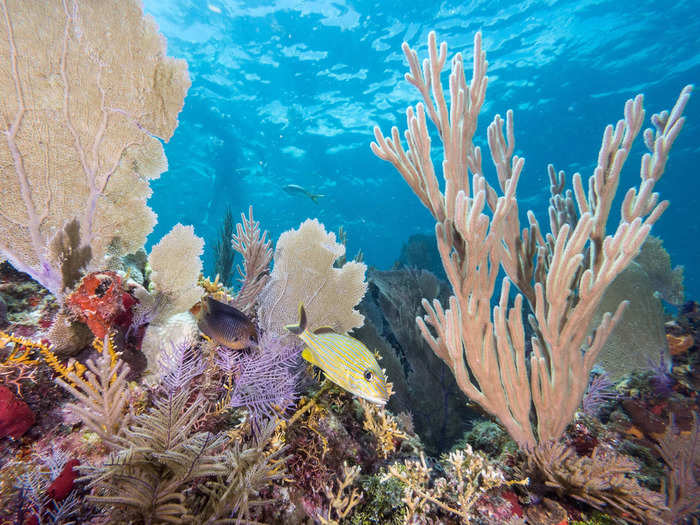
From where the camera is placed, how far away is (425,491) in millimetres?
1890

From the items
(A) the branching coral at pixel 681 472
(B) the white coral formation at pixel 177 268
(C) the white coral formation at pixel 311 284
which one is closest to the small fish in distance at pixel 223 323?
(B) the white coral formation at pixel 177 268

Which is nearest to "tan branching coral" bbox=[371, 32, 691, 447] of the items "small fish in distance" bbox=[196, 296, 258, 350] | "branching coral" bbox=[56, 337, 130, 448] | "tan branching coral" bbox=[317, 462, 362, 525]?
"tan branching coral" bbox=[317, 462, 362, 525]

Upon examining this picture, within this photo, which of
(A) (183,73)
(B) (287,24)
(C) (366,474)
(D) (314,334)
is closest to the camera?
(D) (314,334)

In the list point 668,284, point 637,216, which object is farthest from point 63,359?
point 668,284

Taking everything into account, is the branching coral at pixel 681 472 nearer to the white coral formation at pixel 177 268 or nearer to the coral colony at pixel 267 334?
the coral colony at pixel 267 334

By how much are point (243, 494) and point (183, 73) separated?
Answer: 3.46 meters

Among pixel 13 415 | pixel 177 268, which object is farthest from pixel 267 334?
pixel 13 415

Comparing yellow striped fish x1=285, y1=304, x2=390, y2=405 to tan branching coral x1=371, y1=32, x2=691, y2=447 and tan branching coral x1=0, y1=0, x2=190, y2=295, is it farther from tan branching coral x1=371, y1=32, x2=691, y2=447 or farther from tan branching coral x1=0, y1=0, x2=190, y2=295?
tan branching coral x1=0, y1=0, x2=190, y2=295

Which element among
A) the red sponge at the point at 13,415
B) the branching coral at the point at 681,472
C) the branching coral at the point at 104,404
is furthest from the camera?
the branching coral at the point at 681,472

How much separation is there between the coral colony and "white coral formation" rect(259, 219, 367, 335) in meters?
0.02

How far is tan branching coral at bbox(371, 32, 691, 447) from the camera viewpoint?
2.26m

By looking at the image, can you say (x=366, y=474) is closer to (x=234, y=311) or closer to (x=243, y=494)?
(x=243, y=494)

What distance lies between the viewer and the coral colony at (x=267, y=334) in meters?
1.57

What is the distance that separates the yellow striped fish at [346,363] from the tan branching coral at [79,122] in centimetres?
205
